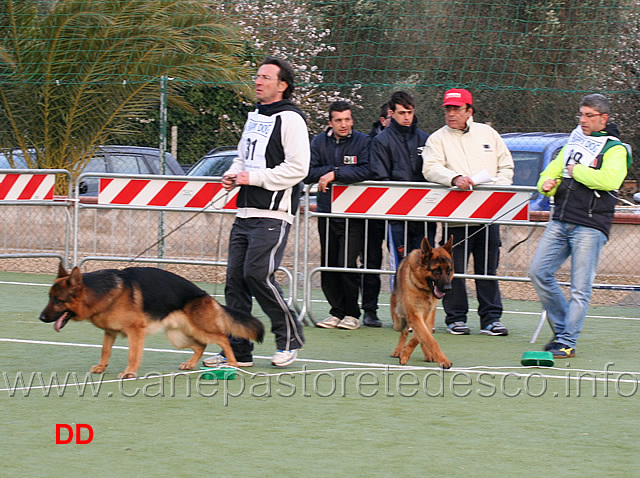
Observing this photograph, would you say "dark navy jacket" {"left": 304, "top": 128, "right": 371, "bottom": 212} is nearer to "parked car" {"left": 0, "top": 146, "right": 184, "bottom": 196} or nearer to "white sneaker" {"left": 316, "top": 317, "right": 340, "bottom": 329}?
"white sneaker" {"left": 316, "top": 317, "right": 340, "bottom": 329}

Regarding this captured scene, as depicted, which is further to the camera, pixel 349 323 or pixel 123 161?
pixel 123 161

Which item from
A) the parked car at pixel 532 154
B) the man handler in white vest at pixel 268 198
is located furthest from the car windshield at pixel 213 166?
the man handler in white vest at pixel 268 198

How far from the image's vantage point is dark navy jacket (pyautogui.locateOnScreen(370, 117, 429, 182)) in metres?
9.12

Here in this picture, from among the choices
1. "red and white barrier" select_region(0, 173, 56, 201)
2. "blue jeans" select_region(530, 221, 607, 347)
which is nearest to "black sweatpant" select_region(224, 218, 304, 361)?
"blue jeans" select_region(530, 221, 607, 347)

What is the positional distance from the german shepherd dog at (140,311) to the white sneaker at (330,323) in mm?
2499

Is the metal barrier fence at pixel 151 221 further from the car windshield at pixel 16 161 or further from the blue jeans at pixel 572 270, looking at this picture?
the car windshield at pixel 16 161

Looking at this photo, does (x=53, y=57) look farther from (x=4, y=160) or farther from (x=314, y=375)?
(x=314, y=375)

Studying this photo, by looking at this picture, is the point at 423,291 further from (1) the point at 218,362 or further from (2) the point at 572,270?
(1) the point at 218,362

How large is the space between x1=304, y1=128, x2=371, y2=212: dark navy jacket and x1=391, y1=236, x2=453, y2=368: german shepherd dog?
1690 mm

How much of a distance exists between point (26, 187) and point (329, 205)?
11.4 feet

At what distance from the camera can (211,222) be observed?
11.3 m

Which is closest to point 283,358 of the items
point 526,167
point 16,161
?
point 526,167

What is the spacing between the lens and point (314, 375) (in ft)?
22.0

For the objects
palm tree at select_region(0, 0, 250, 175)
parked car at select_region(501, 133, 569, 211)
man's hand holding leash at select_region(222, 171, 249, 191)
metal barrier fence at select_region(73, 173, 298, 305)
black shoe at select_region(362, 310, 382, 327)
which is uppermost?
palm tree at select_region(0, 0, 250, 175)
